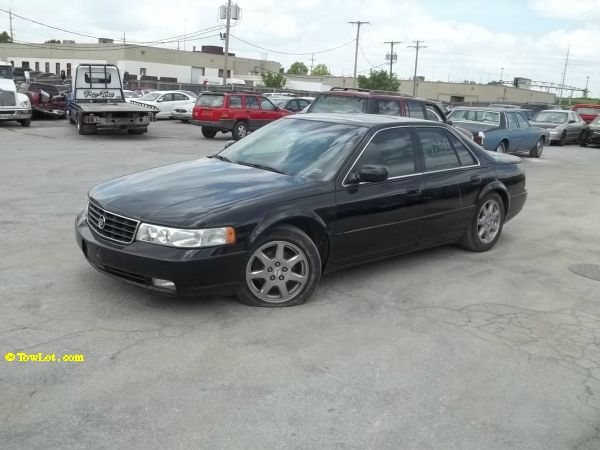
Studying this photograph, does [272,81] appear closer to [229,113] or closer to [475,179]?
[229,113]

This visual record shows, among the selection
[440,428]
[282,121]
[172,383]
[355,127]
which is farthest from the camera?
[282,121]

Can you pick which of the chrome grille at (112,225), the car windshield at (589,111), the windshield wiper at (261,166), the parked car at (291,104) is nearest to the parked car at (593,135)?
the car windshield at (589,111)

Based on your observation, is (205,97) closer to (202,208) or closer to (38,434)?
(202,208)

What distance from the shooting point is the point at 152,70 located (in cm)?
8669

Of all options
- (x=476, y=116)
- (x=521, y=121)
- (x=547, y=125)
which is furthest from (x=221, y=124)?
(x=547, y=125)

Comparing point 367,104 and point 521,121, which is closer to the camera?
point 367,104

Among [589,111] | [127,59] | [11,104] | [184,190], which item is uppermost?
[127,59]

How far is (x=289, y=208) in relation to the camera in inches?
185

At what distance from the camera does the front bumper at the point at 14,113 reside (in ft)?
66.5

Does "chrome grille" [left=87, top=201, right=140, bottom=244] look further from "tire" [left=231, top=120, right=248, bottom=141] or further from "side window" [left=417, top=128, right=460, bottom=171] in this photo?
"tire" [left=231, top=120, right=248, bottom=141]

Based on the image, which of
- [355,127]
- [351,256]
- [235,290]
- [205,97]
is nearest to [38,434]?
[235,290]

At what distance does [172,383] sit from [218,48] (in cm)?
10444

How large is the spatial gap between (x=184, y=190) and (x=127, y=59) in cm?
8545

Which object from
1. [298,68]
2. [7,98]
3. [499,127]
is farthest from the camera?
[298,68]
